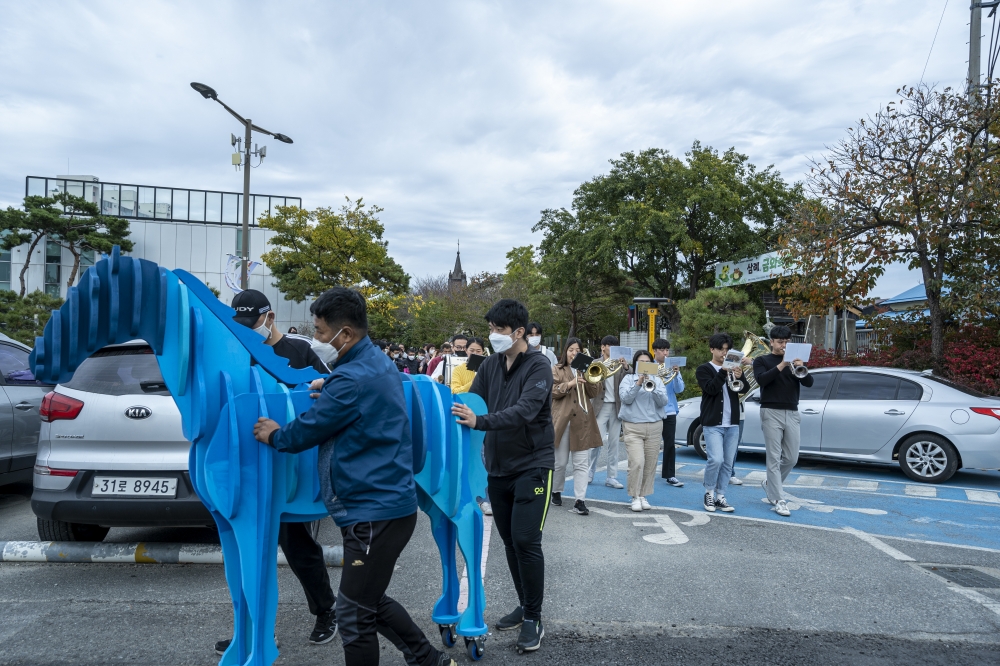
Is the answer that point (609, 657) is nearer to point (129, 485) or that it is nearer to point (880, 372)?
point (129, 485)

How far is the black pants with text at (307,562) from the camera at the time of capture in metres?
3.53

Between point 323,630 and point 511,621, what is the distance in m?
1.02

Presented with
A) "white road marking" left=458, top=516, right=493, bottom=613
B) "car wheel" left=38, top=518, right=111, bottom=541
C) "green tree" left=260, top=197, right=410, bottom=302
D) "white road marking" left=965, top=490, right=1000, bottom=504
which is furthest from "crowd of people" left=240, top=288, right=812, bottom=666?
"green tree" left=260, top=197, right=410, bottom=302

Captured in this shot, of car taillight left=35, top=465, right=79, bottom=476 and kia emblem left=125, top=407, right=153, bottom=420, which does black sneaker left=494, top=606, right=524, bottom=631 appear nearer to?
kia emblem left=125, top=407, right=153, bottom=420

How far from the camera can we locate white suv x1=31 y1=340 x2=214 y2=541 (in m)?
4.50

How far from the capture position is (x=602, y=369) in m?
7.69

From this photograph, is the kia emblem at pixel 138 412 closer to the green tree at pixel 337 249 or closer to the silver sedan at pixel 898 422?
the silver sedan at pixel 898 422

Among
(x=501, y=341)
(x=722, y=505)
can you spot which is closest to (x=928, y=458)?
(x=722, y=505)

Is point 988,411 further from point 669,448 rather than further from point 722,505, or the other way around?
point 722,505

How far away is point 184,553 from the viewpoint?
15.8 feet

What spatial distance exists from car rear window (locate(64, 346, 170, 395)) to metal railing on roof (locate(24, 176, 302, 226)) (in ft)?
149

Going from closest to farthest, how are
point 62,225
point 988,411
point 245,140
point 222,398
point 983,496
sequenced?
point 222,398 < point 983,496 < point 988,411 < point 245,140 < point 62,225

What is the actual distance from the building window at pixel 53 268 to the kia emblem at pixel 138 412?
46.0 m

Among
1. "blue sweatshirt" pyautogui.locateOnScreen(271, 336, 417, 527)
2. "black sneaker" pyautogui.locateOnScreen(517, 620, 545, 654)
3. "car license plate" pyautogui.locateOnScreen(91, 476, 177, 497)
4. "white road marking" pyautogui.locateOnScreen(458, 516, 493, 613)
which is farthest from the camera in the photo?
"car license plate" pyautogui.locateOnScreen(91, 476, 177, 497)
